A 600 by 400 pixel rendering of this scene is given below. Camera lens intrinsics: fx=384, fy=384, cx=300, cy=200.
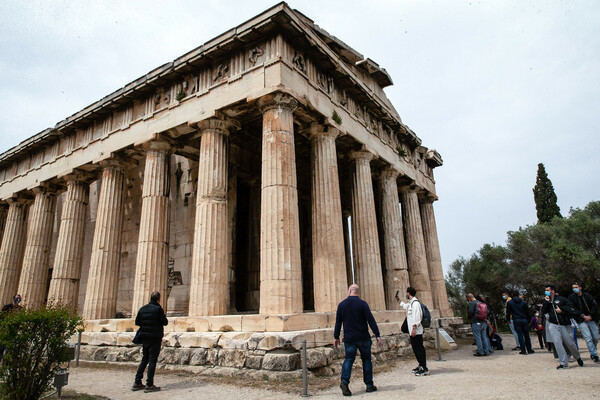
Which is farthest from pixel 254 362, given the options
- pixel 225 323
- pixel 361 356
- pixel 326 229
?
pixel 326 229

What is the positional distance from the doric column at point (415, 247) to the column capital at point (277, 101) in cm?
968

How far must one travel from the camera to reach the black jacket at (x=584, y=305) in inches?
336

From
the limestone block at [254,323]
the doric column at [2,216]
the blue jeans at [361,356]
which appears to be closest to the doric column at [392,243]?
the limestone block at [254,323]

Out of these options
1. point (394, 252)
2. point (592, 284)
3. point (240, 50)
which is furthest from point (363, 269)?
point (592, 284)

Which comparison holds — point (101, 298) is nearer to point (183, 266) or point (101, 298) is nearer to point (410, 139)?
point (183, 266)

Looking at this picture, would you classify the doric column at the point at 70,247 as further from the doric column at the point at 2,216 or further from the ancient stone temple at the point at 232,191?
the doric column at the point at 2,216

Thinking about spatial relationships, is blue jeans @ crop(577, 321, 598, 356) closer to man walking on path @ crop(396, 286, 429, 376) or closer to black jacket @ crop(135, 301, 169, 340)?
man walking on path @ crop(396, 286, 429, 376)

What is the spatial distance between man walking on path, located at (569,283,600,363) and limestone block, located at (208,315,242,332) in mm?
7701

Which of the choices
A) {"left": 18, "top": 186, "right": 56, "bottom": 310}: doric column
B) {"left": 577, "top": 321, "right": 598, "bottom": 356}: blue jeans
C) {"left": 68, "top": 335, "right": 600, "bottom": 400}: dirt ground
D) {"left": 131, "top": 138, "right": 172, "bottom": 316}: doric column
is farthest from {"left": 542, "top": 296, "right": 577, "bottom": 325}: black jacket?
{"left": 18, "top": 186, "right": 56, "bottom": 310}: doric column

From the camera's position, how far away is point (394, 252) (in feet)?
51.3

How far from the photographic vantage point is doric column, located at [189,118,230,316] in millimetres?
10453

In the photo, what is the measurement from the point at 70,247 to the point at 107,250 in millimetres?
2667

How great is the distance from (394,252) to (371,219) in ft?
8.68

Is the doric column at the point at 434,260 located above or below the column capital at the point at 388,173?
below
